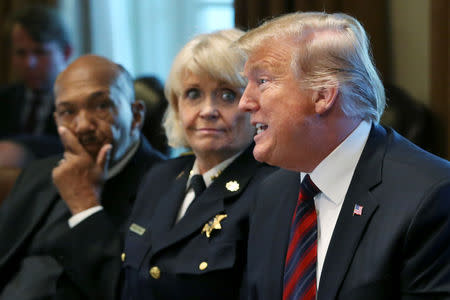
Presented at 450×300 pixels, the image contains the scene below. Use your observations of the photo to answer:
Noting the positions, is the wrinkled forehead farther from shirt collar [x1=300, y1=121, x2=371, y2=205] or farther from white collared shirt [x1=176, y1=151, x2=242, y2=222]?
white collared shirt [x1=176, y1=151, x2=242, y2=222]

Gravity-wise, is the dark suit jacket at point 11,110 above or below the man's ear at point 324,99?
below

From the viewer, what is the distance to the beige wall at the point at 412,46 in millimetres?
3748

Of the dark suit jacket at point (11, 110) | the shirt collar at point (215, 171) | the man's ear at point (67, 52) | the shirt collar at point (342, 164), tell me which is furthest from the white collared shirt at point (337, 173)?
the dark suit jacket at point (11, 110)

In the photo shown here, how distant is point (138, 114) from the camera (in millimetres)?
3086

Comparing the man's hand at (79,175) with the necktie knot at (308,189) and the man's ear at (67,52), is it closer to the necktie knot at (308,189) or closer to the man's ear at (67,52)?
the necktie knot at (308,189)

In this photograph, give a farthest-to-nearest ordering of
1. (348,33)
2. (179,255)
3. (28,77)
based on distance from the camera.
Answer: (28,77) < (179,255) < (348,33)

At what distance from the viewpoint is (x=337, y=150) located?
187cm

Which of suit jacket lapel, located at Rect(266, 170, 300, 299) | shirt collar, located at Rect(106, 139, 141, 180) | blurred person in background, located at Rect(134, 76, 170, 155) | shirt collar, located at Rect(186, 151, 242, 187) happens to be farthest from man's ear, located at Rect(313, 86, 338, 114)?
blurred person in background, located at Rect(134, 76, 170, 155)

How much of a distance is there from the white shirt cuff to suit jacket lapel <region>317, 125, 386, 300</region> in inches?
48.3

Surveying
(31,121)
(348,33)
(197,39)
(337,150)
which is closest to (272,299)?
(337,150)

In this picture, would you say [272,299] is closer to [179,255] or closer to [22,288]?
[179,255]

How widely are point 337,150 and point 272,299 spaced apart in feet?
1.47

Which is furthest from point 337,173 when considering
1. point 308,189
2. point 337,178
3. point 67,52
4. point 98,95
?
point 67,52

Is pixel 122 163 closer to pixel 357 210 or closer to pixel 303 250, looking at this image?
pixel 303 250
